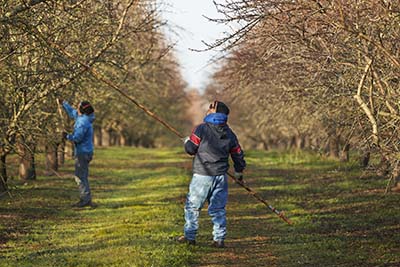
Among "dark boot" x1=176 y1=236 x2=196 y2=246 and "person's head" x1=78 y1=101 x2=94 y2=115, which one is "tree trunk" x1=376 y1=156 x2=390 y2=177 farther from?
"person's head" x1=78 y1=101 x2=94 y2=115

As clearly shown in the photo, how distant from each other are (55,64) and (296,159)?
21.2 metres

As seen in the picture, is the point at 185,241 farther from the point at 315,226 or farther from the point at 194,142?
the point at 315,226

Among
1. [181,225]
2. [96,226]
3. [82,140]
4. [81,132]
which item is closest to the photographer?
[181,225]

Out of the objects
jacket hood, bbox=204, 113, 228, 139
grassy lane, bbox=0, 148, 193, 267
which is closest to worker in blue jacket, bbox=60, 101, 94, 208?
grassy lane, bbox=0, 148, 193, 267

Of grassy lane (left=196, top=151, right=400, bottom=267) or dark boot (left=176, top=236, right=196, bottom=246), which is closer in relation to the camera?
grassy lane (left=196, top=151, right=400, bottom=267)

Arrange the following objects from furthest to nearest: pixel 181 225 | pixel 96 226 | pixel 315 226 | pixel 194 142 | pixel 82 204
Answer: pixel 82 204 → pixel 315 226 → pixel 96 226 → pixel 181 225 → pixel 194 142

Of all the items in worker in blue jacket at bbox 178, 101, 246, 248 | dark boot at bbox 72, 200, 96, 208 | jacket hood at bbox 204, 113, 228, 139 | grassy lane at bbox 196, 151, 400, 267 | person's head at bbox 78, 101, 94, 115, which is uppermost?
person's head at bbox 78, 101, 94, 115

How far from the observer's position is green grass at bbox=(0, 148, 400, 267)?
33.9 feet

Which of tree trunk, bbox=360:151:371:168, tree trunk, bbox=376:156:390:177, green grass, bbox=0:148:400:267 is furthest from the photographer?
tree trunk, bbox=360:151:371:168

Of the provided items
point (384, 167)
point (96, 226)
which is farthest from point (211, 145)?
point (96, 226)

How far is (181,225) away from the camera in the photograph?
521 inches

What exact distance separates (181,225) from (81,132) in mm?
3678

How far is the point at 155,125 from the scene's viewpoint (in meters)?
56.6

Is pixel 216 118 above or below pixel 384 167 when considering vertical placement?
above
